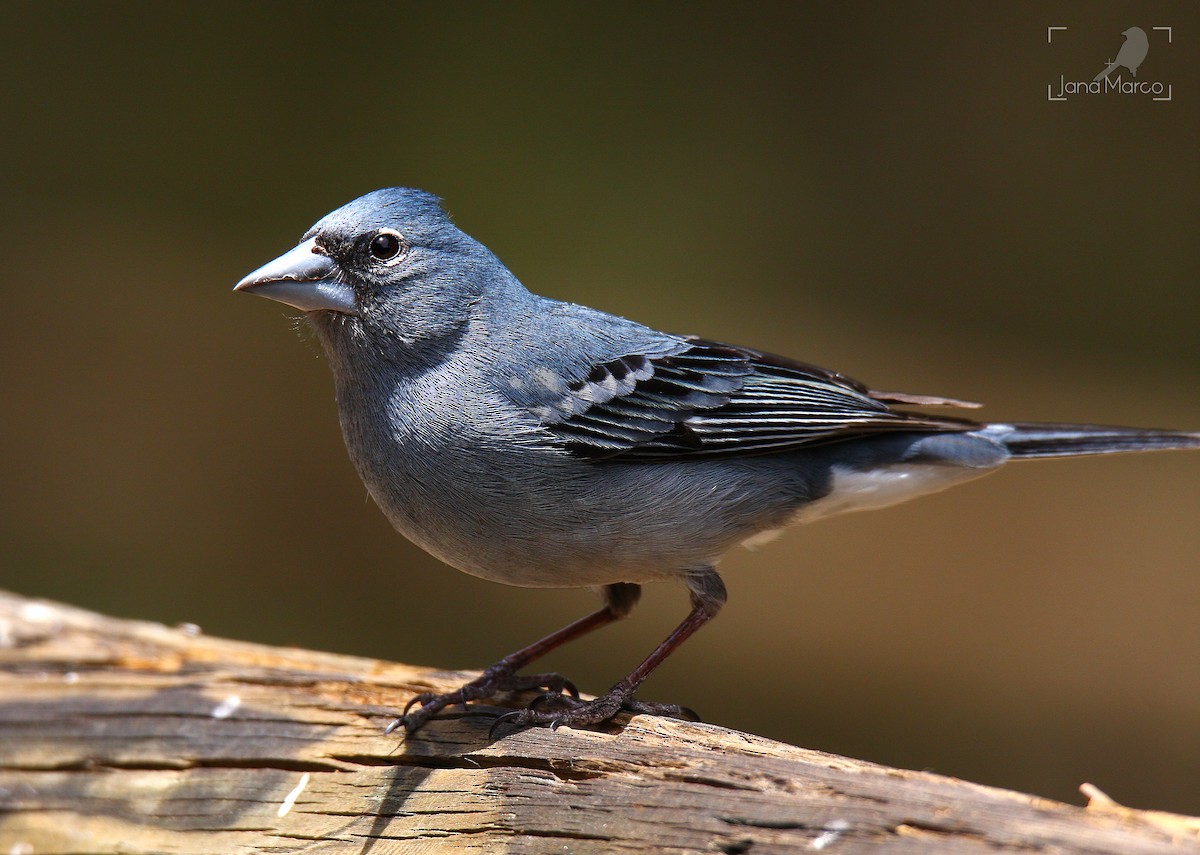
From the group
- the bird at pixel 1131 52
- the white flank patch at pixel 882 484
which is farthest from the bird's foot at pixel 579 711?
the bird at pixel 1131 52

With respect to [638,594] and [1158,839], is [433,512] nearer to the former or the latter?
[638,594]

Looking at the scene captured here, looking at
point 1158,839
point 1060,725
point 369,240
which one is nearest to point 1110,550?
point 1060,725

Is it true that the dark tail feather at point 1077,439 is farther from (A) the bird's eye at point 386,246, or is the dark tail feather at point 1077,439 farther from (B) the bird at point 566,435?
(A) the bird's eye at point 386,246

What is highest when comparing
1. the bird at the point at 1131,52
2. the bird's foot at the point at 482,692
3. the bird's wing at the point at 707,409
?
the bird at the point at 1131,52

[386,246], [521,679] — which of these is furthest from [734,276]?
[521,679]

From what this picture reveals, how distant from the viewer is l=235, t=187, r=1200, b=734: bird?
2.93 meters

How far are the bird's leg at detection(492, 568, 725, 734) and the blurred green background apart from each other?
8.76 ft

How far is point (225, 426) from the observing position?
6121 millimetres

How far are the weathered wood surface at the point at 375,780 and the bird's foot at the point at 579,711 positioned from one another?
61 millimetres

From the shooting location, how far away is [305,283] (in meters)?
3.05

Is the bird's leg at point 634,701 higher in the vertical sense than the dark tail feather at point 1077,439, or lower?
lower

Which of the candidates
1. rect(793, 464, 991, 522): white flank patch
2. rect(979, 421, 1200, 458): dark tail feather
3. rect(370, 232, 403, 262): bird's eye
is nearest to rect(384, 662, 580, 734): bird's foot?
rect(793, 464, 991, 522): white flank patch

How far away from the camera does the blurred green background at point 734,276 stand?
5.52 metres

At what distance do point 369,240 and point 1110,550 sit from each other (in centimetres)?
445
